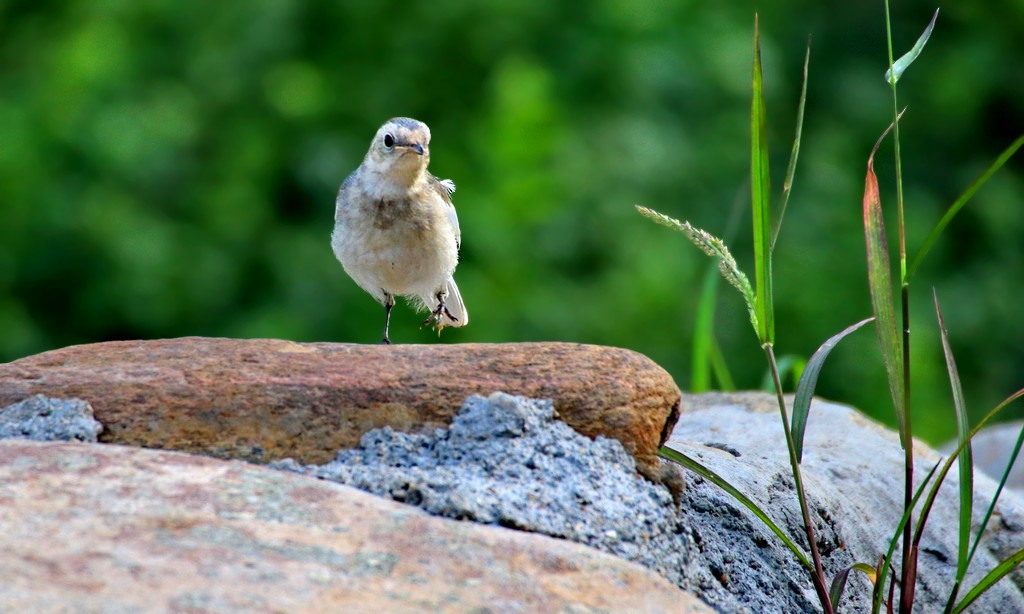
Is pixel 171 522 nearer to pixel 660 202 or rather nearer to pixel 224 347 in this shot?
pixel 224 347

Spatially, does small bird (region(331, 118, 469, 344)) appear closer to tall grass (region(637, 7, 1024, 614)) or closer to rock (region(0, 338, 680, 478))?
rock (region(0, 338, 680, 478))

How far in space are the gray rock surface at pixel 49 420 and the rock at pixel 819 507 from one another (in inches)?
43.1

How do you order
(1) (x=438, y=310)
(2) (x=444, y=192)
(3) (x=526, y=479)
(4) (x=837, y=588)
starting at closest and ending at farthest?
(3) (x=526, y=479) < (4) (x=837, y=588) < (2) (x=444, y=192) < (1) (x=438, y=310)

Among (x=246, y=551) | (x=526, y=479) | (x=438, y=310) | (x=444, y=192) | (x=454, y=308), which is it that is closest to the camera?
(x=246, y=551)

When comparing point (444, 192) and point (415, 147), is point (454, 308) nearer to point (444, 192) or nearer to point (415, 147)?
point (444, 192)

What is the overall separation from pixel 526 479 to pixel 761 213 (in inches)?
24.6

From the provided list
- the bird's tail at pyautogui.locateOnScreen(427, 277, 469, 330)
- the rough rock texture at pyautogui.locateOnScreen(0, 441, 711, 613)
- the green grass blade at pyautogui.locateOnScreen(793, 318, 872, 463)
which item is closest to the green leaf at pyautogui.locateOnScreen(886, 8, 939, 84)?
the green grass blade at pyautogui.locateOnScreen(793, 318, 872, 463)

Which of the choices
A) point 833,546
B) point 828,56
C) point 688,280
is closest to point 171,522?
point 833,546

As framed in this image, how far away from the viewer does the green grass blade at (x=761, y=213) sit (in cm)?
234

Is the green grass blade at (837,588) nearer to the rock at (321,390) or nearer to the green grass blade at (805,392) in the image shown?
the green grass blade at (805,392)

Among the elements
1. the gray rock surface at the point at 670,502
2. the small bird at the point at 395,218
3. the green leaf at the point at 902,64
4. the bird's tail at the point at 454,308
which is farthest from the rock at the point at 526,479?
the bird's tail at the point at 454,308

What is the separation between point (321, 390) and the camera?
233 centimetres

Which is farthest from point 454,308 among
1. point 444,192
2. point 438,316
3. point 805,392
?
point 805,392

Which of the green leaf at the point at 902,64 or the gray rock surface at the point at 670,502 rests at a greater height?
the green leaf at the point at 902,64
